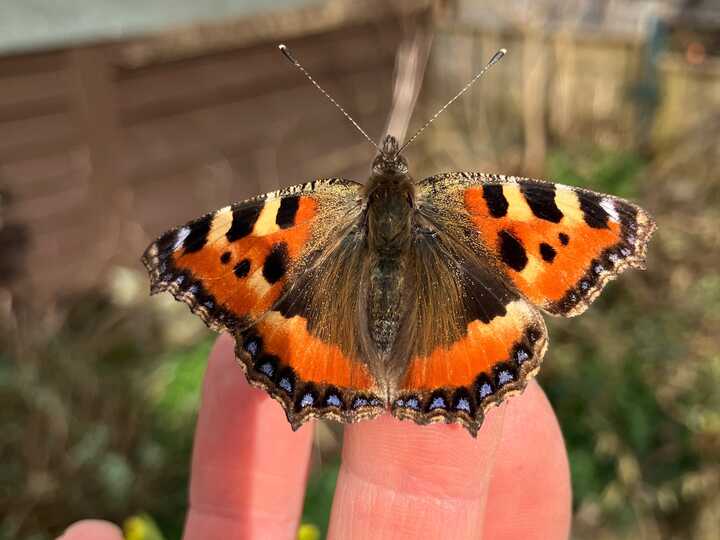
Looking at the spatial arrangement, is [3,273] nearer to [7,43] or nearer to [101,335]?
[101,335]

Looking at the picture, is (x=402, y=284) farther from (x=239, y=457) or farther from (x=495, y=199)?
(x=239, y=457)

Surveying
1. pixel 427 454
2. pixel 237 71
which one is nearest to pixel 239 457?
pixel 427 454

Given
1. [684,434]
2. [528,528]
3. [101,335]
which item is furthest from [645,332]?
[101,335]

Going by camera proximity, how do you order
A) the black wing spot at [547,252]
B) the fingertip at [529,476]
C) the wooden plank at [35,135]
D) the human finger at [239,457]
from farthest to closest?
the wooden plank at [35,135]
the human finger at [239,457]
the fingertip at [529,476]
the black wing spot at [547,252]

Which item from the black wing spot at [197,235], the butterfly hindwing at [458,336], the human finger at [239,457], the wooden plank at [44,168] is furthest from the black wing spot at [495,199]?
the wooden plank at [44,168]

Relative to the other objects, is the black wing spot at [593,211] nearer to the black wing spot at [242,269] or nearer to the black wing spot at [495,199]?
the black wing spot at [495,199]

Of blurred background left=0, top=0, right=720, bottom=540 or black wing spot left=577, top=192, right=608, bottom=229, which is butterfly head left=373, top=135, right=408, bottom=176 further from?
blurred background left=0, top=0, right=720, bottom=540
